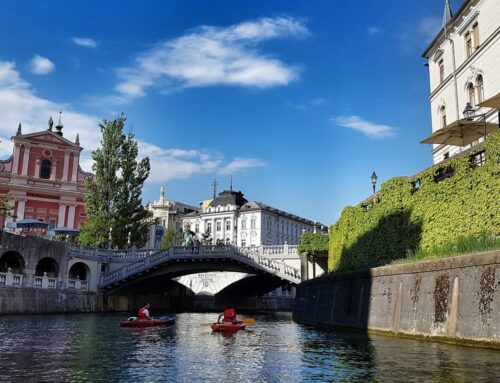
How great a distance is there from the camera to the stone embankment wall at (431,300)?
14.7 m

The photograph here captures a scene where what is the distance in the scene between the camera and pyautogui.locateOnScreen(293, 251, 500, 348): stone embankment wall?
14694mm

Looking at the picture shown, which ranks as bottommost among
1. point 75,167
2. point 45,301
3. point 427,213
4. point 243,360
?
point 243,360

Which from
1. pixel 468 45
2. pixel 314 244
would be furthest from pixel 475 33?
pixel 314 244

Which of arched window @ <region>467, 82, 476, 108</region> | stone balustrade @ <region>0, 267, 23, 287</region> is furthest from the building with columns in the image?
arched window @ <region>467, 82, 476, 108</region>

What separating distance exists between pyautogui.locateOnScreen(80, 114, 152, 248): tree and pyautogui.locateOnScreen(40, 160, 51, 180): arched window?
16.1 meters

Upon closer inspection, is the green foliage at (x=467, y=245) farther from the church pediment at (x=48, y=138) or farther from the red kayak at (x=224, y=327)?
the church pediment at (x=48, y=138)

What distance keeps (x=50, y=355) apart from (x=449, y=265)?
43.0 ft

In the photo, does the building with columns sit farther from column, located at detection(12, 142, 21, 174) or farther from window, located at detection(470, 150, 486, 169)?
window, located at detection(470, 150, 486, 169)

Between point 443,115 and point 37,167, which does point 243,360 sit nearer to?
point 443,115

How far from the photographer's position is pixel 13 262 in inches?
1737

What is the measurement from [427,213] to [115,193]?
39.5m

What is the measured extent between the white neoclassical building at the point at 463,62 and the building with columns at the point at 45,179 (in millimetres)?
48481

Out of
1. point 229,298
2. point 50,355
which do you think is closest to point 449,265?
point 50,355

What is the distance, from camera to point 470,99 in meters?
37.0
